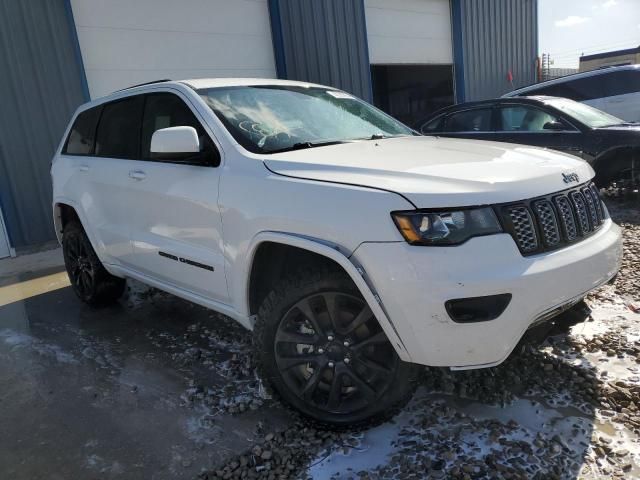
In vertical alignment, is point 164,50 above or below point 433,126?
above

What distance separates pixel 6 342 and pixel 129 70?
16.0 feet

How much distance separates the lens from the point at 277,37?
9.25m

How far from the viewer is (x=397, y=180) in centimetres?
226

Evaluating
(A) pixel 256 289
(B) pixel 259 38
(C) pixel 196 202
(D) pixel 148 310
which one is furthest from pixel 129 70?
(A) pixel 256 289

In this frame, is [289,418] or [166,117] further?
[166,117]

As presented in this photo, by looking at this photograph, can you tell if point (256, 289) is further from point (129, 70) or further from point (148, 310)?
point (129, 70)

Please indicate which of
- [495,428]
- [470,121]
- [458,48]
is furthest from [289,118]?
[458,48]

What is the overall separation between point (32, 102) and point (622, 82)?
9.62 m

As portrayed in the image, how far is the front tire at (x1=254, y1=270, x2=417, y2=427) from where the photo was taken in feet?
7.86

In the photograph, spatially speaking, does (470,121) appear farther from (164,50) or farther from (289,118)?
(289,118)

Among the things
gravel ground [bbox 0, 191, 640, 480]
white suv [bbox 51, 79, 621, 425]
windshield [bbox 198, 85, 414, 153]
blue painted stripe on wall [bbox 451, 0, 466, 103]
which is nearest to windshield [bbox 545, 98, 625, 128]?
gravel ground [bbox 0, 191, 640, 480]

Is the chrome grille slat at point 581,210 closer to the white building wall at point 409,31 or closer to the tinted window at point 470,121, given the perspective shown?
the tinted window at point 470,121

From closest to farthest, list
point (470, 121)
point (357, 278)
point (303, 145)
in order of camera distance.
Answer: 1. point (357, 278)
2. point (303, 145)
3. point (470, 121)

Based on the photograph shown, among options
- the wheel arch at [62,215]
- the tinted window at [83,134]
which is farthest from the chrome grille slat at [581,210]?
the wheel arch at [62,215]
